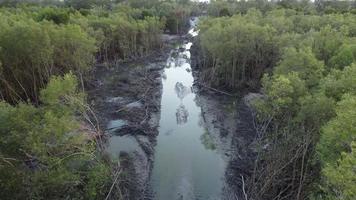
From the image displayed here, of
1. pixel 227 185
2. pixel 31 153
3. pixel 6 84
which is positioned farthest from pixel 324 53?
pixel 6 84

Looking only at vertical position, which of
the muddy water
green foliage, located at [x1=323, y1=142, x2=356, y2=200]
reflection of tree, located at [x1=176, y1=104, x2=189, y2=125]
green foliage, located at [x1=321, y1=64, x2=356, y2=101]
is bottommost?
the muddy water

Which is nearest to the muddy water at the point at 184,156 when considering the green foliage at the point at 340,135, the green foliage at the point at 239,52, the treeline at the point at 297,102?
the treeline at the point at 297,102

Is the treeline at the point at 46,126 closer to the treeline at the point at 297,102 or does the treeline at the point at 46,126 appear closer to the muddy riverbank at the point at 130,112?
the muddy riverbank at the point at 130,112

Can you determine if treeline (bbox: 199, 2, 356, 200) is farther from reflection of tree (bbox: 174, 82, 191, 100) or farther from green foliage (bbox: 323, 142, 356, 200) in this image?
reflection of tree (bbox: 174, 82, 191, 100)

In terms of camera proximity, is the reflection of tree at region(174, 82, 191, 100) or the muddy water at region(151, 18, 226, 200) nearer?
the muddy water at region(151, 18, 226, 200)

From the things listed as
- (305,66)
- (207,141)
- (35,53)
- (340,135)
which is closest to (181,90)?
(207,141)

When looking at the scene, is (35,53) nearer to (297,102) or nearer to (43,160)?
(43,160)

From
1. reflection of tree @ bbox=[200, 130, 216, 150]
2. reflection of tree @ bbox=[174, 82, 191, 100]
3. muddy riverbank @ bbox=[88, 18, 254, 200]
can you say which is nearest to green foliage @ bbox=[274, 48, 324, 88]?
muddy riverbank @ bbox=[88, 18, 254, 200]

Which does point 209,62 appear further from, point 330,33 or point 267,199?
point 267,199
